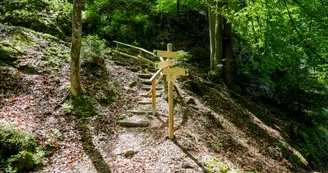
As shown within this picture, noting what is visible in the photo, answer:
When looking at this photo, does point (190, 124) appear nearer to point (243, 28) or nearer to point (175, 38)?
point (243, 28)

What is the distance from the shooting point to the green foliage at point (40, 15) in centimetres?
1080

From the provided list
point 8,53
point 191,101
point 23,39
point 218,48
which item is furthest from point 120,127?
point 218,48

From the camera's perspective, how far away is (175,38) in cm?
1638

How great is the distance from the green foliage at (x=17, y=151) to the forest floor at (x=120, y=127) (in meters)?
0.27

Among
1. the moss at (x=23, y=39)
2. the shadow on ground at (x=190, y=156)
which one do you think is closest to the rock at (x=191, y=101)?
the shadow on ground at (x=190, y=156)

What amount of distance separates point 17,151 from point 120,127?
2.78 meters

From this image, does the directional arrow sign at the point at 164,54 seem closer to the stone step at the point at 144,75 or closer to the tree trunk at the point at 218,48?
the stone step at the point at 144,75

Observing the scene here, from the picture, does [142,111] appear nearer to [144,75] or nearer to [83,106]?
[83,106]

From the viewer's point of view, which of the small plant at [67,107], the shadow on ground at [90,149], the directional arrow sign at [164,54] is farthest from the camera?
the small plant at [67,107]

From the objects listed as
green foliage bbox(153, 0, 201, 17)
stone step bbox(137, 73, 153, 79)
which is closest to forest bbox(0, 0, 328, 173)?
stone step bbox(137, 73, 153, 79)

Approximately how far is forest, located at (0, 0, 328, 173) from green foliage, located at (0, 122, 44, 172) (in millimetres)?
21

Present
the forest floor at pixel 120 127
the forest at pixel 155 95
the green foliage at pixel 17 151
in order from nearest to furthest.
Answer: the green foliage at pixel 17 151 → the forest floor at pixel 120 127 → the forest at pixel 155 95

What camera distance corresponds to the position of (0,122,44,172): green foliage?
5207 millimetres

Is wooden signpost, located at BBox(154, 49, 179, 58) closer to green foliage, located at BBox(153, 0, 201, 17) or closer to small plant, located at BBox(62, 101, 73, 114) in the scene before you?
small plant, located at BBox(62, 101, 73, 114)
